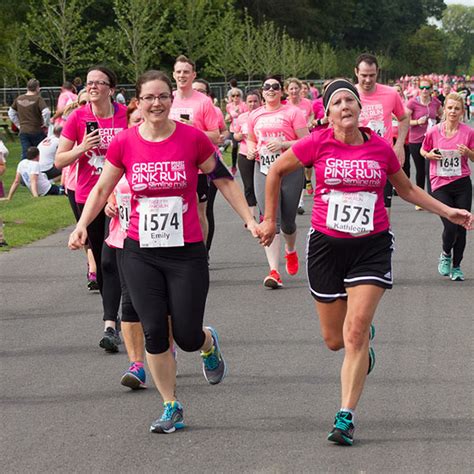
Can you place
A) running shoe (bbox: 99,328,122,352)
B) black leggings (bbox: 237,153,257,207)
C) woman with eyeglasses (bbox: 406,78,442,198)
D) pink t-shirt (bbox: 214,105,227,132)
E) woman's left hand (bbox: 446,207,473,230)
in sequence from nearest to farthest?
woman's left hand (bbox: 446,207,473,230) → running shoe (bbox: 99,328,122,352) → pink t-shirt (bbox: 214,105,227,132) → black leggings (bbox: 237,153,257,207) → woman with eyeglasses (bbox: 406,78,442,198)

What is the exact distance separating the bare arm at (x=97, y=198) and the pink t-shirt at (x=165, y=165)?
61 mm

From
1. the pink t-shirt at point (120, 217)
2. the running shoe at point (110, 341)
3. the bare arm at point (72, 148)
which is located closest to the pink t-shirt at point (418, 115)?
the bare arm at point (72, 148)

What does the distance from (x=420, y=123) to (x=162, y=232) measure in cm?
1349

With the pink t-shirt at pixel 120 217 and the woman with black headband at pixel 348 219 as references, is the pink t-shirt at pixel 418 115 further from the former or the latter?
the woman with black headband at pixel 348 219

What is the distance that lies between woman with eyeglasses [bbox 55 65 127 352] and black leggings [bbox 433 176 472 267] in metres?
4.09

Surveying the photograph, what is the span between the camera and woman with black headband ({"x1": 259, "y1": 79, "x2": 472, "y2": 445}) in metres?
6.35

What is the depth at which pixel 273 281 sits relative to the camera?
1120 centimetres

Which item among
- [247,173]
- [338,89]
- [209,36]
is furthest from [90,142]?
[209,36]

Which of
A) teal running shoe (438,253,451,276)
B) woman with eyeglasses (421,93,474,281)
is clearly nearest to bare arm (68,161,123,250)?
woman with eyeglasses (421,93,474,281)

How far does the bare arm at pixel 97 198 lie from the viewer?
657cm

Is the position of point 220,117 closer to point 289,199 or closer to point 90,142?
point 289,199

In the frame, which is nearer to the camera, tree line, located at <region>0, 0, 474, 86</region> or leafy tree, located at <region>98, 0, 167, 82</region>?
leafy tree, located at <region>98, 0, 167, 82</region>

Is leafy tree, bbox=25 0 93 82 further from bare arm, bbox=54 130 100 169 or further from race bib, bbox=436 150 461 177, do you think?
bare arm, bbox=54 130 100 169

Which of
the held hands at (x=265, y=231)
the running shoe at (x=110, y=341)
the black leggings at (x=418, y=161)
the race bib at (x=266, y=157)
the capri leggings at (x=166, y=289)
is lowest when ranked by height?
the black leggings at (x=418, y=161)
